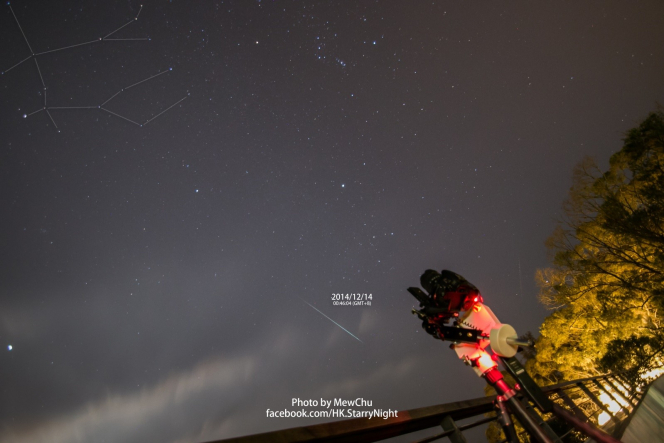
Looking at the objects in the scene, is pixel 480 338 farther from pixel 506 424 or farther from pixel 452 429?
pixel 452 429

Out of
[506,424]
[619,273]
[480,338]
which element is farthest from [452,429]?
[619,273]

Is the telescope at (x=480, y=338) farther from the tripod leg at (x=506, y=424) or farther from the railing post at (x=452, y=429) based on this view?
the railing post at (x=452, y=429)

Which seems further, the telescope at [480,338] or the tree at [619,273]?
the tree at [619,273]

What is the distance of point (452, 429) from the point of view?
175cm

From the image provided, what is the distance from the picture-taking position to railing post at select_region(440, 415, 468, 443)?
5.63 feet

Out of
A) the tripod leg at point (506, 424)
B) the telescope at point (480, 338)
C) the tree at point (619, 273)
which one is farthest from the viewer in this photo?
the tree at point (619, 273)

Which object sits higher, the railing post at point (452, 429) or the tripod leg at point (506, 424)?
the railing post at point (452, 429)

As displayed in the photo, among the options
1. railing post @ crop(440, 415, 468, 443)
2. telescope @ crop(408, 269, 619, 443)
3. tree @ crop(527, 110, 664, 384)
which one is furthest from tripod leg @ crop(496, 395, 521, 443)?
tree @ crop(527, 110, 664, 384)

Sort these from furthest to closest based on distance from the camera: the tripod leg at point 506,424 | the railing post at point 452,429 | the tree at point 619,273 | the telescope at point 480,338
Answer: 1. the tree at point 619,273
2. the telescope at point 480,338
3. the tripod leg at point 506,424
4. the railing post at point 452,429

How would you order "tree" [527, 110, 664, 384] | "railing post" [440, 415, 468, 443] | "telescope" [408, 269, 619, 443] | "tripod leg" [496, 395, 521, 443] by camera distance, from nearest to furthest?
1. "railing post" [440, 415, 468, 443]
2. "tripod leg" [496, 395, 521, 443]
3. "telescope" [408, 269, 619, 443]
4. "tree" [527, 110, 664, 384]

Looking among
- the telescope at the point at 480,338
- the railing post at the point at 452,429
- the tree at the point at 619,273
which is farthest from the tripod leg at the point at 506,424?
the tree at the point at 619,273

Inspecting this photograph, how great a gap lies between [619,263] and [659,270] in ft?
3.33

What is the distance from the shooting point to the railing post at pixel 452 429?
5.63 ft

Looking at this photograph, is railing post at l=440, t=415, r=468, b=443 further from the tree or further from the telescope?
the tree
